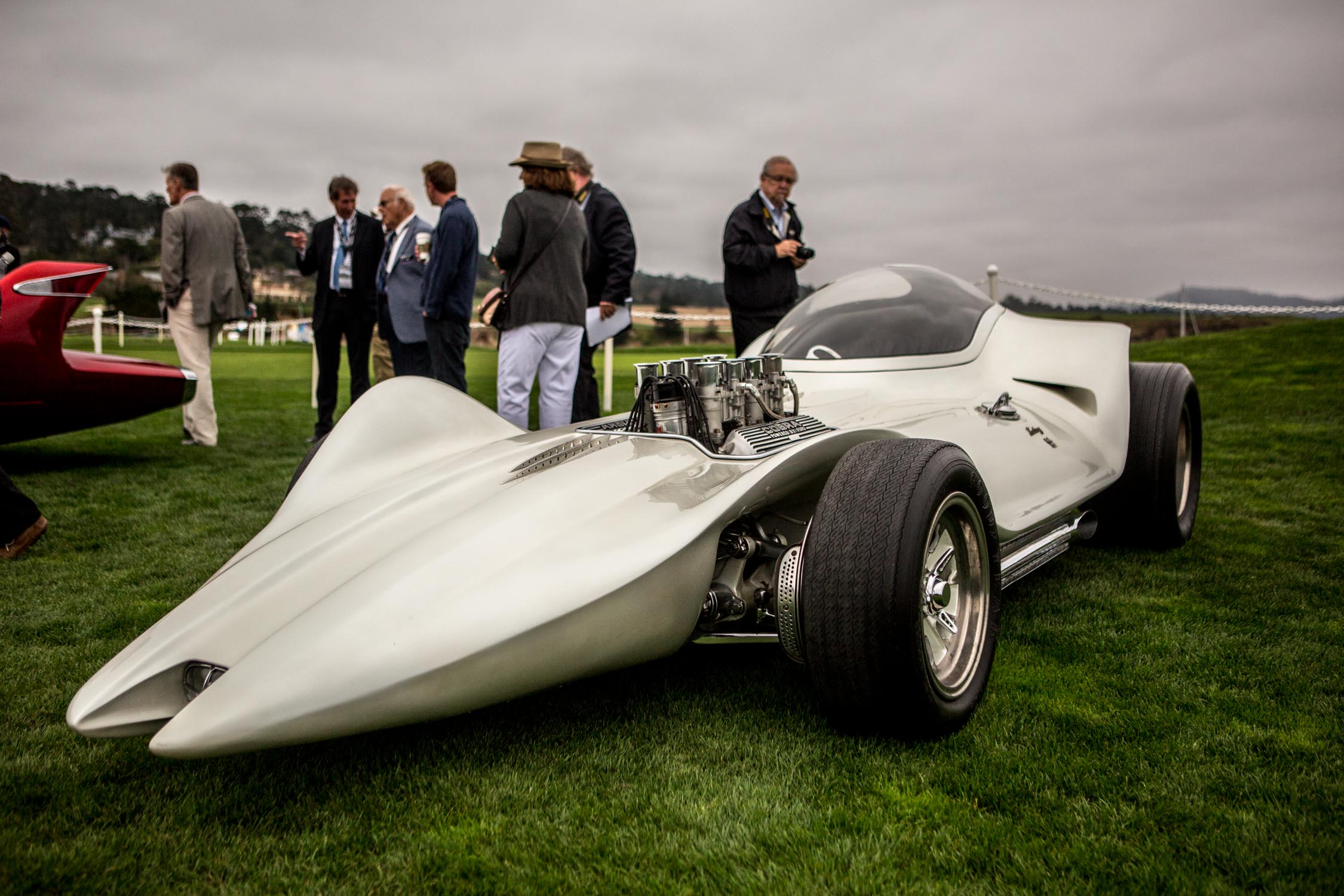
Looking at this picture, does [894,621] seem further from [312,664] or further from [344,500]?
[344,500]

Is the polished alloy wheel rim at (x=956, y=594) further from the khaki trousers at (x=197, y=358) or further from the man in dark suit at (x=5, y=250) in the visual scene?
the khaki trousers at (x=197, y=358)

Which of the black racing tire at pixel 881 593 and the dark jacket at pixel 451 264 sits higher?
the dark jacket at pixel 451 264

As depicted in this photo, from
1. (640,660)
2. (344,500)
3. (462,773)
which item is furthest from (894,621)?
(344,500)

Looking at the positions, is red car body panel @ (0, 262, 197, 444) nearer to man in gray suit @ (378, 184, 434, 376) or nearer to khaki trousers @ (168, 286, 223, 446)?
khaki trousers @ (168, 286, 223, 446)

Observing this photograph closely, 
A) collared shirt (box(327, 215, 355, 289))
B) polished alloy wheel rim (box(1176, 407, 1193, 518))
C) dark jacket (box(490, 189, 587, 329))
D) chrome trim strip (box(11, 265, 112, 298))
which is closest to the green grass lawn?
polished alloy wheel rim (box(1176, 407, 1193, 518))

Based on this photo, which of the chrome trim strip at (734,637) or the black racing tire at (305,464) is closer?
the chrome trim strip at (734,637)

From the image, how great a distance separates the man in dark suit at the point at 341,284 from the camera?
278 inches

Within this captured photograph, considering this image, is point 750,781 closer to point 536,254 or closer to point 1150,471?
point 1150,471

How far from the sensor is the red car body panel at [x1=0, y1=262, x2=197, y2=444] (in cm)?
555

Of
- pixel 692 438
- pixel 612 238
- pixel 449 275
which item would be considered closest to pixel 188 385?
pixel 449 275

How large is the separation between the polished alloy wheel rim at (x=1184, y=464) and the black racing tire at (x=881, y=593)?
267 centimetres

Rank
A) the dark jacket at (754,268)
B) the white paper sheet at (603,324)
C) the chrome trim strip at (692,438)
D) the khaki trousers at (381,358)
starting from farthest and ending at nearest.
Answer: the khaki trousers at (381,358)
the white paper sheet at (603,324)
the dark jacket at (754,268)
the chrome trim strip at (692,438)

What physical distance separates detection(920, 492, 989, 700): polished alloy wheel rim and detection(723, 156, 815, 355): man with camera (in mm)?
3765

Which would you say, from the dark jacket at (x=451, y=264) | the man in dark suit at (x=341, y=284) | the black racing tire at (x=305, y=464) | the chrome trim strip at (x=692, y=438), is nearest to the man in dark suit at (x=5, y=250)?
the dark jacket at (x=451, y=264)
